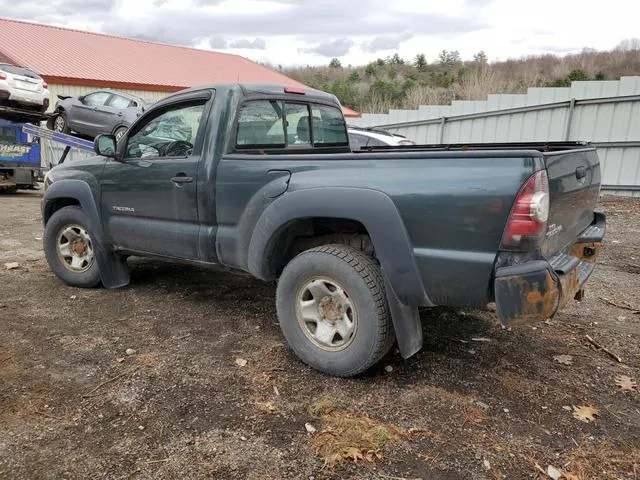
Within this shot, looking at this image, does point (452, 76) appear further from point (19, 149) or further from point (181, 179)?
point (181, 179)

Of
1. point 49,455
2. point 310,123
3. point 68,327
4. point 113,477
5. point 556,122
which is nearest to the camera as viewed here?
point 113,477

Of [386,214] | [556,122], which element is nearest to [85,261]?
[386,214]

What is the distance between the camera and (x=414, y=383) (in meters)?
3.21

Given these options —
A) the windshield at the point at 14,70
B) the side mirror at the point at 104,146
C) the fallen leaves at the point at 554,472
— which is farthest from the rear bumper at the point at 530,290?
the windshield at the point at 14,70

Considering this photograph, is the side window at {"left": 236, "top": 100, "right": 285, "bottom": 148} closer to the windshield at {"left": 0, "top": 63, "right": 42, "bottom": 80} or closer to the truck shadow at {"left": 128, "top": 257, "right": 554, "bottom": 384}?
the truck shadow at {"left": 128, "top": 257, "right": 554, "bottom": 384}

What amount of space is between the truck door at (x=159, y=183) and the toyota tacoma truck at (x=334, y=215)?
0.04ft

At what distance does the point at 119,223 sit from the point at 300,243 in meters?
1.87

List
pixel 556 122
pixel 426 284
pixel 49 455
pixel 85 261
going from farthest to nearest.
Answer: pixel 556 122 < pixel 85 261 < pixel 426 284 < pixel 49 455

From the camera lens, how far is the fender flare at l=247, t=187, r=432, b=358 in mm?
2854

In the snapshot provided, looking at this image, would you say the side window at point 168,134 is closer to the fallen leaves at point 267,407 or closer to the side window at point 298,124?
the side window at point 298,124

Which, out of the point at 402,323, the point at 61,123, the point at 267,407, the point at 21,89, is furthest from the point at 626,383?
the point at 61,123

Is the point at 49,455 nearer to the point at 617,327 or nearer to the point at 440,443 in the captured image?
the point at 440,443

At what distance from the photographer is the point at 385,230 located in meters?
2.89

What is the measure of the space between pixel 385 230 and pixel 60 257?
12.3 feet
